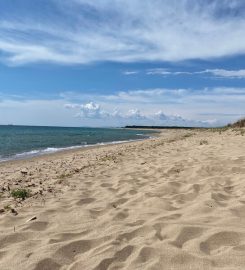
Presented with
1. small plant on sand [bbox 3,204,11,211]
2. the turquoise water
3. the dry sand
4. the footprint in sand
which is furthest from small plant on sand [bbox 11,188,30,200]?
the turquoise water

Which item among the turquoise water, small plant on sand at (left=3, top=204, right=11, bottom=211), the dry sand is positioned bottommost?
the turquoise water

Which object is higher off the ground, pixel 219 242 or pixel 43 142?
pixel 219 242

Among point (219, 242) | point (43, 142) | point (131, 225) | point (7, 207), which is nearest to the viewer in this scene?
point (219, 242)

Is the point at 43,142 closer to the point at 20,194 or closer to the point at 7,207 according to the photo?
the point at 20,194

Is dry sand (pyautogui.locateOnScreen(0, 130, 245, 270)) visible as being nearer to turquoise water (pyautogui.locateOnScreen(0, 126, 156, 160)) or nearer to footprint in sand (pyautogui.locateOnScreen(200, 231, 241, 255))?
footprint in sand (pyautogui.locateOnScreen(200, 231, 241, 255))

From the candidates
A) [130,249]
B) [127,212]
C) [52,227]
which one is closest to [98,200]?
[127,212]

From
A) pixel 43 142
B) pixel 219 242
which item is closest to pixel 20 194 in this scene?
pixel 219 242

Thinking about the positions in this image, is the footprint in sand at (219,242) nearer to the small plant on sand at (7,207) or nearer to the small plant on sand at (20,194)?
the small plant on sand at (7,207)

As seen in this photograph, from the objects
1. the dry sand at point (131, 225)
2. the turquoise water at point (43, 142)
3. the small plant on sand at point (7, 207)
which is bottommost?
the turquoise water at point (43, 142)

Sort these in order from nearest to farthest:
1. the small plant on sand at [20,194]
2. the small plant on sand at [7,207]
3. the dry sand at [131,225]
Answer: the dry sand at [131,225], the small plant on sand at [7,207], the small plant on sand at [20,194]

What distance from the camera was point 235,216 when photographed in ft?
16.3

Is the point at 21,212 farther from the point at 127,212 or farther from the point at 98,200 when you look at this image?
the point at 127,212

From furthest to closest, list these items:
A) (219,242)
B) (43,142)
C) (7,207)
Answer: (43,142) → (7,207) → (219,242)

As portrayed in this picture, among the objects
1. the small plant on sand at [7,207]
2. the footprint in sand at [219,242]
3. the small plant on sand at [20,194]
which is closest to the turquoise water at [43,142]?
the small plant on sand at [20,194]
